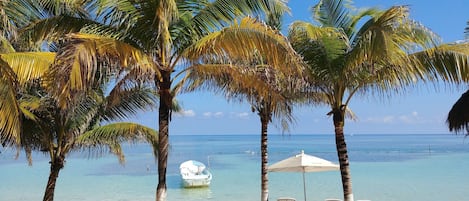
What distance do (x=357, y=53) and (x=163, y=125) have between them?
321 centimetres

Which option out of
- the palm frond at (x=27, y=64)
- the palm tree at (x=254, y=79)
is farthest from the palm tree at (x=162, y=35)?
the palm frond at (x=27, y=64)

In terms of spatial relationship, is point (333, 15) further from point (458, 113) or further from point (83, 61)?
point (83, 61)

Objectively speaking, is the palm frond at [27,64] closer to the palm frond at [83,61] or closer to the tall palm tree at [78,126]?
the palm frond at [83,61]

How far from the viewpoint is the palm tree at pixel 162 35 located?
5.41m

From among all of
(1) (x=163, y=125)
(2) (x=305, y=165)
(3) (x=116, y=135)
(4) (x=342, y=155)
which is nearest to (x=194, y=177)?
(2) (x=305, y=165)

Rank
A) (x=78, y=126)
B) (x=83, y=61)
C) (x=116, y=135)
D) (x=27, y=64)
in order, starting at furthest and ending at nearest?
(x=78, y=126) < (x=116, y=135) < (x=27, y=64) < (x=83, y=61)

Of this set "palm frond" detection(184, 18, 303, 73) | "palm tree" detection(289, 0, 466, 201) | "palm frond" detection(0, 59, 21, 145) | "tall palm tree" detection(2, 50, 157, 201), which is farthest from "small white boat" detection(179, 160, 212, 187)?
"palm frond" detection(0, 59, 21, 145)

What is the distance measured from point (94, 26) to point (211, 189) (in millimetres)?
16148

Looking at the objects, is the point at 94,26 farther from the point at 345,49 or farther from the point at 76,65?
the point at 345,49

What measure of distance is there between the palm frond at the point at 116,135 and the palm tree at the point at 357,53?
329 centimetres

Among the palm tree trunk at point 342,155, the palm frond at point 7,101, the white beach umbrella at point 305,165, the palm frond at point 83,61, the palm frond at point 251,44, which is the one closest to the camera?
the palm frond at point 7,101

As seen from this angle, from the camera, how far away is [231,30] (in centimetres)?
546

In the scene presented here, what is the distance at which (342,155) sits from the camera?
25.8 ft

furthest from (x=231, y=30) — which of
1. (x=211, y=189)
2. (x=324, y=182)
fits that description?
(x=324, y=182)
